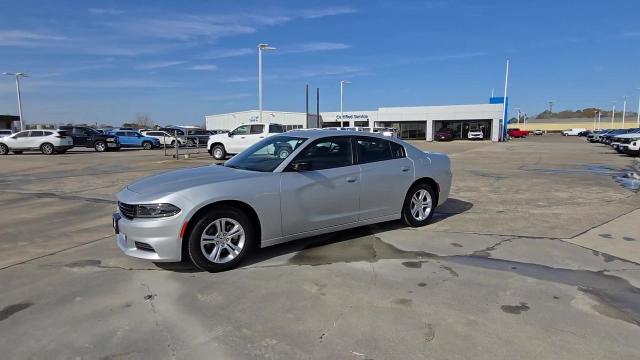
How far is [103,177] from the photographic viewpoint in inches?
550

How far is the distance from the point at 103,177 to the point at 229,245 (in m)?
10.7

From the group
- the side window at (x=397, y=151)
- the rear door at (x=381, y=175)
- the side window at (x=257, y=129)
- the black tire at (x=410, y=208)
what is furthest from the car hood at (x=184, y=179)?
the side window at (x=257, y=129)

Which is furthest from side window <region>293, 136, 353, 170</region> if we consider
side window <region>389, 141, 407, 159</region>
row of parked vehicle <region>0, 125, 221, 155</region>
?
row of parked vehicle <region>0, 125, 221, 155</region>

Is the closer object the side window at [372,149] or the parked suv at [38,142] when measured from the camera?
the side window at [372,149]

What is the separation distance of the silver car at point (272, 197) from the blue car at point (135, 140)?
32392 millimetres

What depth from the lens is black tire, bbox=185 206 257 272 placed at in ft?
15.4

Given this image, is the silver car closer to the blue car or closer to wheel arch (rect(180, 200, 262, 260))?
wheel arch (rect(180, 200, 262, 260))

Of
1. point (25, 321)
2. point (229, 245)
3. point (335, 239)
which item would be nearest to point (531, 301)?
point (335, 239)

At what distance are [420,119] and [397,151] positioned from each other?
6003 centimetres

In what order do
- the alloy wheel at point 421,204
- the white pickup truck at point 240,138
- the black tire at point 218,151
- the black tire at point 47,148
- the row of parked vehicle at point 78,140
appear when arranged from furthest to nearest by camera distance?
the row of parked vehicle at point 78,140 < the black tire at point 47,148 < the black tire at point 218,151 < the white pickup truck at point 240,138 < the alloy wheel at point 421,204

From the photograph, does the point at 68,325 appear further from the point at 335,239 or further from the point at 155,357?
the point at 335,239

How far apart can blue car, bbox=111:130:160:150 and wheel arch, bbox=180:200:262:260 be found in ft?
109

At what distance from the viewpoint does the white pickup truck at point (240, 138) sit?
21156mm

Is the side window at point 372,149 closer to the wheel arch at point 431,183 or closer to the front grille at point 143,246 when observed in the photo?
the wheel arch at point 431,183
